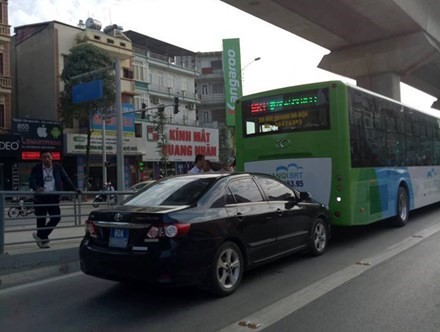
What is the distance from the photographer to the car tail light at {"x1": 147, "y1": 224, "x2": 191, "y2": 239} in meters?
5.01

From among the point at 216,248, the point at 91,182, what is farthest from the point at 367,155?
the point at 91,182

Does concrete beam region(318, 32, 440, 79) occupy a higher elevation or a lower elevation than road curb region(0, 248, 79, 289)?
higher

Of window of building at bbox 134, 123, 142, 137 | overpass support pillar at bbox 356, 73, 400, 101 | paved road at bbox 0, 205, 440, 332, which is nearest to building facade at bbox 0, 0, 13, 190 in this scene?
window of building at bbox 134, 123, 142, 137

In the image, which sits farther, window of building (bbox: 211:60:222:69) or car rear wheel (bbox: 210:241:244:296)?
window of building (bbox: 211:60:222:69)

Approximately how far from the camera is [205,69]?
197 ft

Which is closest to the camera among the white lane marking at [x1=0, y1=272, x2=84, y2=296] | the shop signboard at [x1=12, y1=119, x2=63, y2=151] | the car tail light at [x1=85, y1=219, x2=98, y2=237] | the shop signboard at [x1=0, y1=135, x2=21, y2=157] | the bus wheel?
the car tail light at [x1=85, y1=219, x2=98, y2=237]

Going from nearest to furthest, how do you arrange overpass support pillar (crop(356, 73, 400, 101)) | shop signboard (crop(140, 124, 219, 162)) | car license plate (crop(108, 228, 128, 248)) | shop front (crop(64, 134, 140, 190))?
1. car license plate (crop(108, 228, 128, 248))
2. overpass support pillar (crop(356, 73, 400, 101))
3. shop front (crop(64, 134, 140, 190))
4. shop signboard (crop(140, 124, 219, 162))

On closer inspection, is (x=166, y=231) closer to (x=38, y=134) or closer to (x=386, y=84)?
A: (x=386, y=84)

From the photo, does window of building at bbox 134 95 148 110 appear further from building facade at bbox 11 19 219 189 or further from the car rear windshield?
the car rear windshield

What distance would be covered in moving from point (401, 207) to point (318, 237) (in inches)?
Answer: 176

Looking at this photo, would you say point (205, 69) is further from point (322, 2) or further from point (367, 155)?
point (367, 155)

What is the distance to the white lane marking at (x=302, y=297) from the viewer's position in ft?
15.0

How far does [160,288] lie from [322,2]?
1266 centimetres

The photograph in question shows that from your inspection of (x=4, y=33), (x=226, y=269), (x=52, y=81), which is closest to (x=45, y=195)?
(x=226, y=269)
